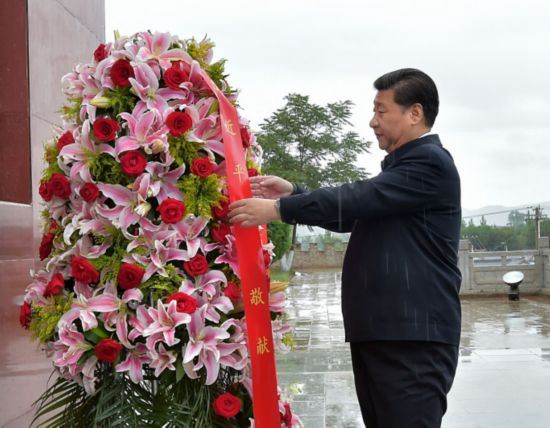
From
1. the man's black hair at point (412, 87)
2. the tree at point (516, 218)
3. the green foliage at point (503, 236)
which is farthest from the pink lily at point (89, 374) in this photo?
the tree at point (516, 218)

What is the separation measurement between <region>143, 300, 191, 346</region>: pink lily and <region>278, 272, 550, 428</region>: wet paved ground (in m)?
0.88

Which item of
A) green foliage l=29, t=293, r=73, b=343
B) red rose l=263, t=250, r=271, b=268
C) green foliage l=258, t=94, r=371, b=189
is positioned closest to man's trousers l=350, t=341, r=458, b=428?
red rose l=263, t=250, r=271, b=268

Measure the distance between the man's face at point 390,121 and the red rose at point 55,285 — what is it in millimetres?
1081

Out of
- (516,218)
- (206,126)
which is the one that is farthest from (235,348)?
(516,218)

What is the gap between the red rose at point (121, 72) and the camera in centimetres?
202

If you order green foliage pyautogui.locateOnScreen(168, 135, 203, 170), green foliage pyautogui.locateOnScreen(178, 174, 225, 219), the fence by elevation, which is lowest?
the fence

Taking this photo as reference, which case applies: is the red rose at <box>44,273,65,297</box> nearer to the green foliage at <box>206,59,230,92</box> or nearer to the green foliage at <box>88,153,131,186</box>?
the green foliage at <box>88,153,131,186</box>

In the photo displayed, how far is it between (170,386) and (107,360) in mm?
220

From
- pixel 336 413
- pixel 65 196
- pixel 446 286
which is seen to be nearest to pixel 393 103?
pixel 446 286

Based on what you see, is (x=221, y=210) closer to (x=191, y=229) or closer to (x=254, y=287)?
(x=191, y=229)

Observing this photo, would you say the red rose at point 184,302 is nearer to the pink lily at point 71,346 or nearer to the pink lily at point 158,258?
the pink lily at point 158,258

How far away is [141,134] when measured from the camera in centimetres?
Answer: 197

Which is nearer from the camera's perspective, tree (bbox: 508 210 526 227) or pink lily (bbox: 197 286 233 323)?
pink lily (bbox: 197 286 233 323)

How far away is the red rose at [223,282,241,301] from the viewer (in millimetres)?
2041
